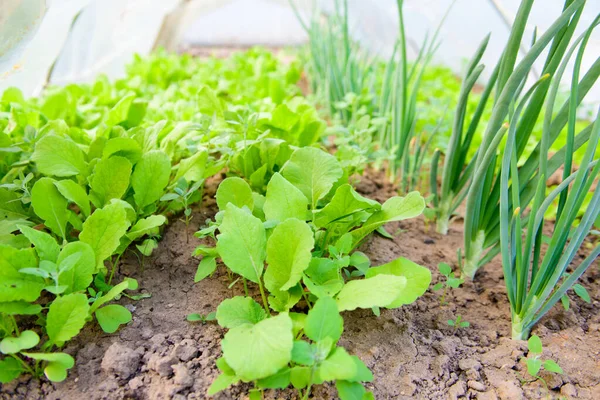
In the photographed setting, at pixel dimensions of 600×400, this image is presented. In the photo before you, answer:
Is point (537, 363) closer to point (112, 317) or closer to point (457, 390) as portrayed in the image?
point (457, 390)

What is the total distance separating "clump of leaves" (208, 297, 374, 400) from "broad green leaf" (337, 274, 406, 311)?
0.06m

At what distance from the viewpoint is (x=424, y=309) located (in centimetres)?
87

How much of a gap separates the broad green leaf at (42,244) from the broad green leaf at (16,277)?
0.01m

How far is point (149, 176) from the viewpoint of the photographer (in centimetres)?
92

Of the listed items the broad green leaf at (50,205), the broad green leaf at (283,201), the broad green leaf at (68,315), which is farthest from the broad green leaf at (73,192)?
the broad green leaf at (283,201)

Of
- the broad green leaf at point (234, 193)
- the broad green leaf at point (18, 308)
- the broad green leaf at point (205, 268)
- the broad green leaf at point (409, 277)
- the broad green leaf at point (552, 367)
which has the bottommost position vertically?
the broad green leaf at point (552, 367)

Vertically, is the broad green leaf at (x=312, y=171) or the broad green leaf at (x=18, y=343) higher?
the broad green leaf at (x=312, y=171)

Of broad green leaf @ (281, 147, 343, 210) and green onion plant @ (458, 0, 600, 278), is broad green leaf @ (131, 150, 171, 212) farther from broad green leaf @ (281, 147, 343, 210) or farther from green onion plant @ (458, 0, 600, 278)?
green onion plant @ (458, 0, 600, 278)

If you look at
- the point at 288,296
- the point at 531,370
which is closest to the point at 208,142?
the point at 288,296

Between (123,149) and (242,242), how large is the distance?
1.22 ft

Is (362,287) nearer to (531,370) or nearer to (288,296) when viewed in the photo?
(288,296)

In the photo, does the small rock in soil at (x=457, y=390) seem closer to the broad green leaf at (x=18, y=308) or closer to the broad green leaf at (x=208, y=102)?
the broad green leaf at (x=18, y=308)

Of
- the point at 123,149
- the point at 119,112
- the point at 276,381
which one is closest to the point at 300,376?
the point at 276,381

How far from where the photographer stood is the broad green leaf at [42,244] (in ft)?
2.24
